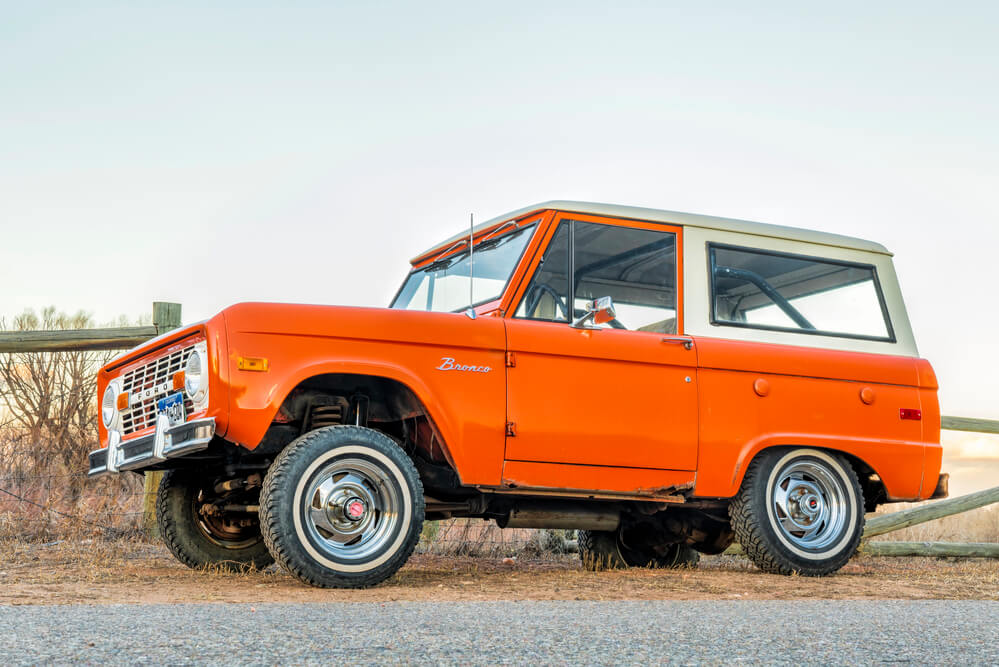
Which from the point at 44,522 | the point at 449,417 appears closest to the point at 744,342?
the point at 449,417

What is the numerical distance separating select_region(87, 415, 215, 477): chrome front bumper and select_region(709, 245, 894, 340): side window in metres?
3.33

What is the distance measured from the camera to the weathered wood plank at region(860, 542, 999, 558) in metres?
9.06

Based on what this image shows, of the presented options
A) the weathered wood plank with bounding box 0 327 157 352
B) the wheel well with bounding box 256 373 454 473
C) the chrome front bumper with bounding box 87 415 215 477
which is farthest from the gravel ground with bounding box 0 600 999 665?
the weathered wood plank with bounding box 0 327 157 352

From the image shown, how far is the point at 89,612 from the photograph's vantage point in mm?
3678

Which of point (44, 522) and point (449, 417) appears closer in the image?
point (449, 417)

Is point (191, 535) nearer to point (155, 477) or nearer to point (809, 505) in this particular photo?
point (155, 477)

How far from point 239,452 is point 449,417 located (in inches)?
45.8

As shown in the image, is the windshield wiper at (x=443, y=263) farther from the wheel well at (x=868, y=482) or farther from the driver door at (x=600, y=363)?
the wheel well at (x=868, y=482)

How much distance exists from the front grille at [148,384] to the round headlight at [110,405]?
0.25ft

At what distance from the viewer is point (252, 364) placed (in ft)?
16.6

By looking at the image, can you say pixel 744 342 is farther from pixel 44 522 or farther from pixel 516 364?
pixel 44 522

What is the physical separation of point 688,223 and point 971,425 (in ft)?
18.4

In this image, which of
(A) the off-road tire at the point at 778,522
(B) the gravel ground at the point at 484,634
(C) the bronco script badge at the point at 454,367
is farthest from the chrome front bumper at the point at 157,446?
(A) the off-road tire at the point at 778,522

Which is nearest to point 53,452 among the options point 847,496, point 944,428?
point 847,496
